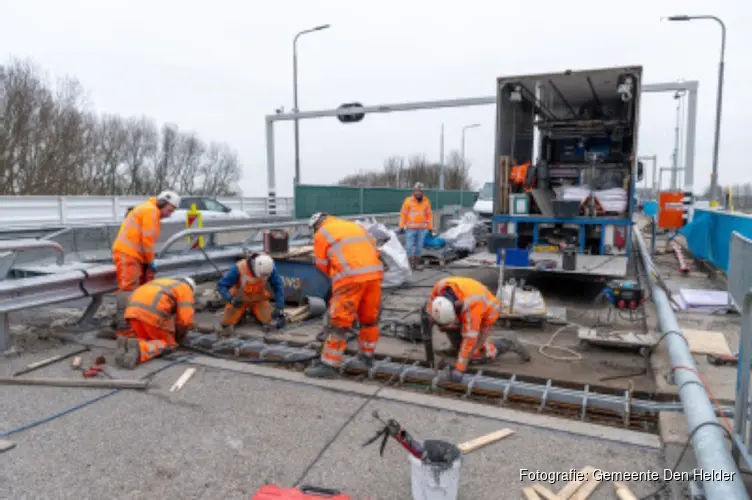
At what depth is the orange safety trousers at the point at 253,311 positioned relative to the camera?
6352 millimetres

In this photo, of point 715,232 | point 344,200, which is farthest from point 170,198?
point 715,232

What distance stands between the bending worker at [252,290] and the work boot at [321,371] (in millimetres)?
1557

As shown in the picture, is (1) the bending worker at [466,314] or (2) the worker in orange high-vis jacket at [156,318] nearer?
(1) the bending worker at [466,314]

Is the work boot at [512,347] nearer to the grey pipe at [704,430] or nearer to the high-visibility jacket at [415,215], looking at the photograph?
the grey pipe at [704,430]

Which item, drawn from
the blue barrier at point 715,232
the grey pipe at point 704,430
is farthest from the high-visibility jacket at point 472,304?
the blue barrier at point 715,232

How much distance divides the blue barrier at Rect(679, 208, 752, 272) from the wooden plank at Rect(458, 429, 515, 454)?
6.90 meters

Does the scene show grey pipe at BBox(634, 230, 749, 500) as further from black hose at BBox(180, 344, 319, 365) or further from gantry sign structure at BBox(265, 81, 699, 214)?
gantry sign structure at BBox(265, 81, 699, 214)

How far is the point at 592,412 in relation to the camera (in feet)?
14.0

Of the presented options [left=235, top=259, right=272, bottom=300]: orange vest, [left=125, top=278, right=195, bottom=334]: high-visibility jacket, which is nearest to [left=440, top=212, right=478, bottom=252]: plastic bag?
[left=235, top=259, right=272, bottom=300]: orange vest

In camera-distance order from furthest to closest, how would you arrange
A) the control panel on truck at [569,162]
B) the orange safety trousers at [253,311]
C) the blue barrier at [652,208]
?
1. the blue barrier at [652,208]
2. the control panel on truck at [569,162]
3. the orange safety trousers at [253,311]

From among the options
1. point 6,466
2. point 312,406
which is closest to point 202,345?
point 312,406

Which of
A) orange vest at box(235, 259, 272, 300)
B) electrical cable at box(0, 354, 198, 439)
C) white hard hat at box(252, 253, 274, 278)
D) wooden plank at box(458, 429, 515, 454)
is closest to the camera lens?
wooden plank at box(458, 429, 515, 454)

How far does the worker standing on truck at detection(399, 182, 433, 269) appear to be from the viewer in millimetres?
11852

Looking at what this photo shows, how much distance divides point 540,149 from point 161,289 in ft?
26.0
